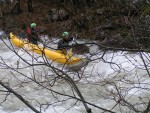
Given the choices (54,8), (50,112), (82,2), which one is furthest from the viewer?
(54,8)

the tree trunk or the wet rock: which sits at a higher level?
the tree trunk

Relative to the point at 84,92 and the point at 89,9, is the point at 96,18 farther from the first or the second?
the point at 84,92

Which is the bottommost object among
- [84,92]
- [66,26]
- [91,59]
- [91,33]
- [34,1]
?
[91,59]

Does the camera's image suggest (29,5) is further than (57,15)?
Yes

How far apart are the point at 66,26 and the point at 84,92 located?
666cm

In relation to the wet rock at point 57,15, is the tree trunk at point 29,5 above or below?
above

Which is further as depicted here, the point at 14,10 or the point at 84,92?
the point at 14,10

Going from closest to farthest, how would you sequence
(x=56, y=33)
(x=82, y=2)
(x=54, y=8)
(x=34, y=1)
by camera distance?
(x=56, y=33), (x=82, y=2), (x=54, y=8), (x=34, y=1)

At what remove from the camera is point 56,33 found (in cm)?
1376

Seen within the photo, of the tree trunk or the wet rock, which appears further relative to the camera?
the tree trunk

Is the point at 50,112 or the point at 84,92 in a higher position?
the point at 84,92

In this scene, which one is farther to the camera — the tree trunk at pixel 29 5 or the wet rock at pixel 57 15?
the tree trunk at pixel 29 5

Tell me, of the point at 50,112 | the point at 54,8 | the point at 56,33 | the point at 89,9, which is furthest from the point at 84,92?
Answer: the point at 54,8

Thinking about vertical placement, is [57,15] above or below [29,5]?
below
